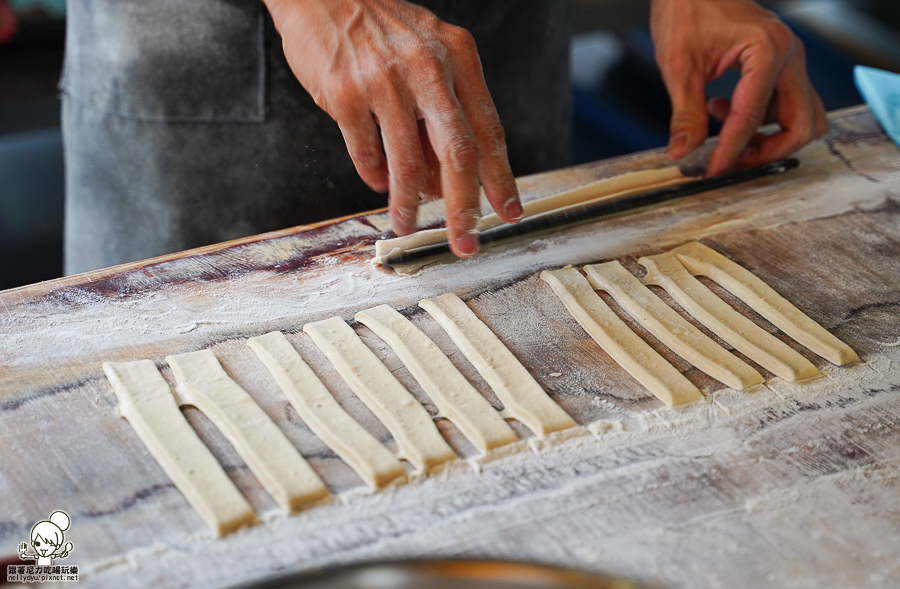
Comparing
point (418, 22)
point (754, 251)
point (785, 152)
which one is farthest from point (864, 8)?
point (418, 22)

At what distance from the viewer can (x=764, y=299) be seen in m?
1.50

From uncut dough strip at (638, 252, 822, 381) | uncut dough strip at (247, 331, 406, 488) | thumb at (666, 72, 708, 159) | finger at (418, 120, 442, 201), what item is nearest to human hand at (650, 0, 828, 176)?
thumb at (666, 72, 708, 159)

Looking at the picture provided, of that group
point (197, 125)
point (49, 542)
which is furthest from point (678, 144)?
point (49, 542)

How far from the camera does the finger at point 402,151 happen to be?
1319mm

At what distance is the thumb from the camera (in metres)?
1.95

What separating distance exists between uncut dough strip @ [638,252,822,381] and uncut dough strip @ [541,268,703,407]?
146 mm

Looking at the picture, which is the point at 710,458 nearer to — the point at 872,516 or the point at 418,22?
the point at 872,516

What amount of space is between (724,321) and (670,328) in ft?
0.36

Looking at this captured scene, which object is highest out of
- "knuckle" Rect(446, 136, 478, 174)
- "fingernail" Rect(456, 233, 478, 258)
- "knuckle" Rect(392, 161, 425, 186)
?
"knuckle" Rect(446, 136, 478, 174)

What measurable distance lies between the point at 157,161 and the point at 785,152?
1.59 m

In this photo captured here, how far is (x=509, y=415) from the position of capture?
1.23m

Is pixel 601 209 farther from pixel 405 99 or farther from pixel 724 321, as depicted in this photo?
pixel 405 99

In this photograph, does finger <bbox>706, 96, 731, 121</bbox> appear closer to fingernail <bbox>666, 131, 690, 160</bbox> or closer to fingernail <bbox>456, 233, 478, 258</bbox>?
fingernail <bbox>666, 131, 690, 160</bbox>

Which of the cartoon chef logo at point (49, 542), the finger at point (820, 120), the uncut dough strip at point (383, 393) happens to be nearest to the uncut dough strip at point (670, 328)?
the uncut dough strip at point (383, 393)
